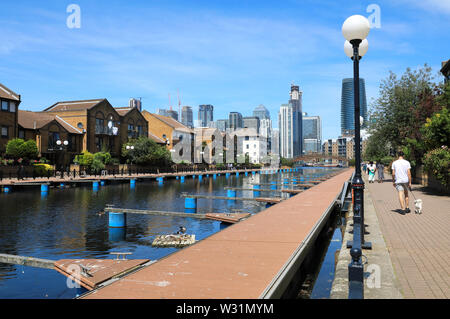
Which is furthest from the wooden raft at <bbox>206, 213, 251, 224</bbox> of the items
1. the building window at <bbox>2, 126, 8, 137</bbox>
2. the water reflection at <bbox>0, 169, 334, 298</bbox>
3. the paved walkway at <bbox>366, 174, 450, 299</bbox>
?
the building window at <bbox>2, 126, 8, 137</bbox>

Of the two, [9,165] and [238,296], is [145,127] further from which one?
[238,296]

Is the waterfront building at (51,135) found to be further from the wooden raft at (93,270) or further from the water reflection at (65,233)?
the wooden raft at (93,270)

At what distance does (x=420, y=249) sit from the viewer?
7617mm

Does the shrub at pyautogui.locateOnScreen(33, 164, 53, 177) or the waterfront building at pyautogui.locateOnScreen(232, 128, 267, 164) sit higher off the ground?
the waterfront building at pyautogui.locateOnScreen(232, 128, 267, 164)

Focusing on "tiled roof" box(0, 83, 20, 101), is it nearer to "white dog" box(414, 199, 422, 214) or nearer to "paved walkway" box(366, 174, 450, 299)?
"paved walkway" box(366, 174, 450, 299)

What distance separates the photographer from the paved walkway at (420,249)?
17.8ft

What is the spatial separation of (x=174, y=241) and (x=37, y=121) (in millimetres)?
45101

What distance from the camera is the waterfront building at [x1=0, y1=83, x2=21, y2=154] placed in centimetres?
4222

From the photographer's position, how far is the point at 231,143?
388ft

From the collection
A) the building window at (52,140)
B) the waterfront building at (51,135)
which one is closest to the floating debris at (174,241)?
the waterfront building at (51,135)

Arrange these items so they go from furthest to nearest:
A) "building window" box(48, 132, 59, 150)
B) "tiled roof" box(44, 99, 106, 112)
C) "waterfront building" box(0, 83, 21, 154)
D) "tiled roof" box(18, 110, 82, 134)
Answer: "tiled roof" box(44, 99, 106, 112) → "building window" box(48, 132, 59, 150) → "tiled roof" box(18, 110, 82, 134) → "waterfront building" box(0, 83, 21, 154)

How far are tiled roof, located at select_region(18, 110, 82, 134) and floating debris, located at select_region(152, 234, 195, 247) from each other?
137ft
